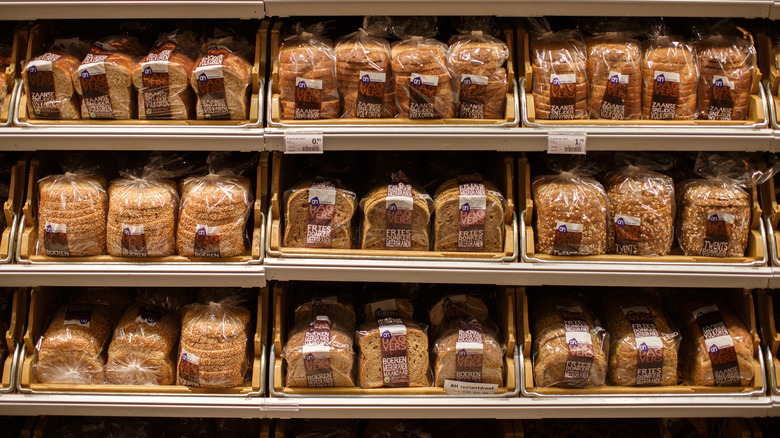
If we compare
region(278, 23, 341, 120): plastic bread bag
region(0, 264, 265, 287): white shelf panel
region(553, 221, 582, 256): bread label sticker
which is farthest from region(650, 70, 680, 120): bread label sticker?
region(0, 264, 265, 287): white shelf panel

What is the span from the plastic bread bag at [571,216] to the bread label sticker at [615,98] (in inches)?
8.2

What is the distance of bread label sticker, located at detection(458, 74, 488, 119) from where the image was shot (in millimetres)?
1812

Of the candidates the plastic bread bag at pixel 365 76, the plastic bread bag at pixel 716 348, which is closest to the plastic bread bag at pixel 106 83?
the plastic bread bag at pixel 365 76

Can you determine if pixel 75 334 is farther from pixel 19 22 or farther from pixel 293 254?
pixel 19 22

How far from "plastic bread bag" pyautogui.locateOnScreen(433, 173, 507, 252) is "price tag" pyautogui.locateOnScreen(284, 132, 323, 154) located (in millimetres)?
417

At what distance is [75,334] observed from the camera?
1.94 metres

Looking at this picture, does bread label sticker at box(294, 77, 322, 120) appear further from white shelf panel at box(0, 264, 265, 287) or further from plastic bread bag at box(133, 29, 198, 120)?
white shelf panel at box(0, 264, 265, 287)

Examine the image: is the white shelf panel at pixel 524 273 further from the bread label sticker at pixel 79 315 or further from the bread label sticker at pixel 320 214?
the bread label sticker at pixel 79 315

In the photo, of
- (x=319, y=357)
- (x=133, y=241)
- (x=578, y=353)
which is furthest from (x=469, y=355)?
(x=133, y=241)

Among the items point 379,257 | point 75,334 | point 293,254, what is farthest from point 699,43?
point 75,334

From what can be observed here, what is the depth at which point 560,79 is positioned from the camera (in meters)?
1.81

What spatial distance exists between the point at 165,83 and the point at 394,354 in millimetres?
1095

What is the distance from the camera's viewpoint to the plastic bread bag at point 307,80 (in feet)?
5.98

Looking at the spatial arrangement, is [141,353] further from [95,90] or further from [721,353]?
[721,353]
